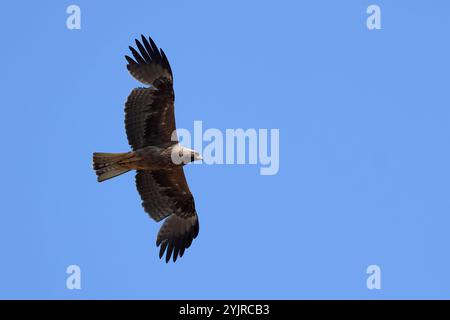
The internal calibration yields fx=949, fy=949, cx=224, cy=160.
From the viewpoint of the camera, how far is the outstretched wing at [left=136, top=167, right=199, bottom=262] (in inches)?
726

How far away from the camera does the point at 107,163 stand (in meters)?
17.4

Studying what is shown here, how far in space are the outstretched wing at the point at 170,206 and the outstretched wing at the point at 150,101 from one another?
0.97 metres

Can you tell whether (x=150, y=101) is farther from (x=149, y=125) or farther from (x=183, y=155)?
(x=183, y=155)

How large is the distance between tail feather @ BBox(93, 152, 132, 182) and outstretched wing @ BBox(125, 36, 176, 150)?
0.41m

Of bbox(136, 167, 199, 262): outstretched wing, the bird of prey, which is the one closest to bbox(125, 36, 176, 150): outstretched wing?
the bird of prey

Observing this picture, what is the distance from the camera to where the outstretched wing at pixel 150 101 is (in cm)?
1748

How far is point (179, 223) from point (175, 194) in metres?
0.58

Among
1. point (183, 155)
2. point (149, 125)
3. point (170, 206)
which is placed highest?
point (149, 125)

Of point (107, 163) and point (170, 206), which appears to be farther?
point (170, 206)

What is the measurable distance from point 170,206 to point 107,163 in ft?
6.10

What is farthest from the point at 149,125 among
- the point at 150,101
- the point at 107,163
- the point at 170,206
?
the point at 170,206
